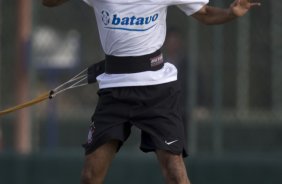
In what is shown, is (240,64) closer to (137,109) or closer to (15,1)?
(15,1)

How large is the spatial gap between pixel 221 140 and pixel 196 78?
686 millimetres

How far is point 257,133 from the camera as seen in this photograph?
12.2 meters

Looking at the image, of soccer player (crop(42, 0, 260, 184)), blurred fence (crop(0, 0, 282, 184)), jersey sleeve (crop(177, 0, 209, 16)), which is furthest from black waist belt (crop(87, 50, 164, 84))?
blurred fence (crop(0, 0, 282, 184))

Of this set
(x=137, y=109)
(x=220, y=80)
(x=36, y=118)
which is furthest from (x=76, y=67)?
(x=137, y=109)

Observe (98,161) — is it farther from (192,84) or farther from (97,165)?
(192,84)

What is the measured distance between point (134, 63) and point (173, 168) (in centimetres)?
79

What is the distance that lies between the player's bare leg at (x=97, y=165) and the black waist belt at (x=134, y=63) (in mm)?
517

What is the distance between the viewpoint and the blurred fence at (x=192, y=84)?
11.4m

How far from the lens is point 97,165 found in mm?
8188

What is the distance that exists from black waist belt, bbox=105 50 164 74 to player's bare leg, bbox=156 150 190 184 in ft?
1.95

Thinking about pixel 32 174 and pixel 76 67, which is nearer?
pixel 32 174

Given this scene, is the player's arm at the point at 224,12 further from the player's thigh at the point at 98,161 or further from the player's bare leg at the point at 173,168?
the player's thigh at the point at 98,161

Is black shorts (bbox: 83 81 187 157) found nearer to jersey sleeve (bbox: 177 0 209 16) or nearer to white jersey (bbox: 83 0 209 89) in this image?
white jersey (bbox: 83 0 209 89)

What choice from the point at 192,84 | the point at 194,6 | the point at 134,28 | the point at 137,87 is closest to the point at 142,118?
the point at 137,87
